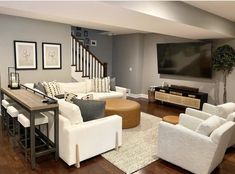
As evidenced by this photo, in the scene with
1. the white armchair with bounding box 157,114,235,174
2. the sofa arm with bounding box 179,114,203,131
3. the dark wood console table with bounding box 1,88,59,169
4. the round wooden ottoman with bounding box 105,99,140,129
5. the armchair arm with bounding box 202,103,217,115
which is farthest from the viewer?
the round wooden ottoman with bounding box 105,99,140,129

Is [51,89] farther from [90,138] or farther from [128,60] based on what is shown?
[128,60]

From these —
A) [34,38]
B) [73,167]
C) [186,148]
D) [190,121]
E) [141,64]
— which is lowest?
[73,167]

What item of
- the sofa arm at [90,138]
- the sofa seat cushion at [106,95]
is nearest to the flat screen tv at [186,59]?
the sofa seat cushion at [106,95]

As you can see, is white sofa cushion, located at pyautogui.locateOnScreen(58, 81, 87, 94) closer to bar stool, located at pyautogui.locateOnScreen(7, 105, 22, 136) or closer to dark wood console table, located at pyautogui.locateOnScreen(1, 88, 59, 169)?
bar stool, located at pyautogui.locateOnScreen(7, 105, 22, 136)

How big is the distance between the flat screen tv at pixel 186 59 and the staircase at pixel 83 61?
7.20 ft

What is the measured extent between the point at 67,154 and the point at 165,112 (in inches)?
151

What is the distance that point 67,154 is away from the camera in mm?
2867

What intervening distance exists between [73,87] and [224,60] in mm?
4280

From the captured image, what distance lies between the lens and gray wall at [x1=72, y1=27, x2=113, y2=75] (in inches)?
318

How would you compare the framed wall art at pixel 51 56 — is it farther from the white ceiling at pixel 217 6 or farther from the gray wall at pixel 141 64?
the white ceiling at pixel 217 6

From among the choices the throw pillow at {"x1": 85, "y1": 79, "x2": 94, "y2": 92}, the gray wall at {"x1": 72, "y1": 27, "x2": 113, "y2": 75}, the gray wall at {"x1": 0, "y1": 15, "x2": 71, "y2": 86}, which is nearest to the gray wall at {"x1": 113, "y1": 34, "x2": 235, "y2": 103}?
the gray wall at {"x1": 72, "y1": 27, "x2": 113, "y2": 75}

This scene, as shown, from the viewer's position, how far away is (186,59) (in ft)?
20.9

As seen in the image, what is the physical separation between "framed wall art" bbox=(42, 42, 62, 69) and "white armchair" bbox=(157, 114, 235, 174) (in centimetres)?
400

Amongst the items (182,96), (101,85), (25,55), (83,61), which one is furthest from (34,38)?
(182,96)
